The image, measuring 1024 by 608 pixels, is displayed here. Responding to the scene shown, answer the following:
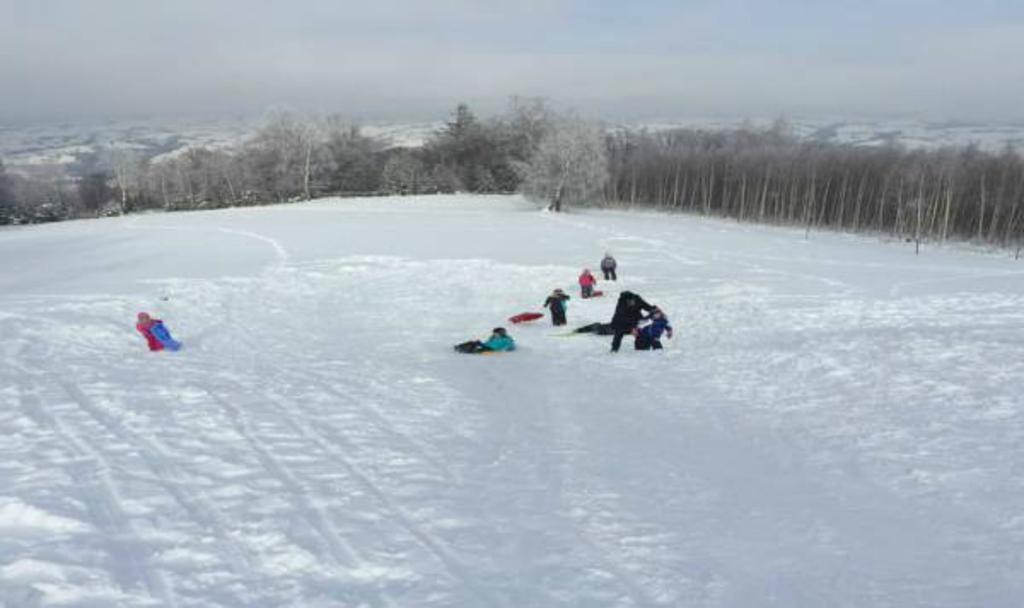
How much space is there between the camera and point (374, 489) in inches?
282

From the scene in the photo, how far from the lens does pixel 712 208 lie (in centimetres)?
7794

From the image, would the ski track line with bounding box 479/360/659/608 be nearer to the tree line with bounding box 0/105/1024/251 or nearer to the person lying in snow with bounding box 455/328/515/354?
the person lying in snow with bounding box 455/328/515/354

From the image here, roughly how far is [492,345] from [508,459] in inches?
278

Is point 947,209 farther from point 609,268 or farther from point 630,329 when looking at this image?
point 630,329

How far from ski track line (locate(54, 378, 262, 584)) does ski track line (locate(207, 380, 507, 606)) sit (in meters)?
1.43

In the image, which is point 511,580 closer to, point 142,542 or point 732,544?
point 732,544

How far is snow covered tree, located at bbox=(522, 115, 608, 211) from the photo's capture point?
62094 millimetres

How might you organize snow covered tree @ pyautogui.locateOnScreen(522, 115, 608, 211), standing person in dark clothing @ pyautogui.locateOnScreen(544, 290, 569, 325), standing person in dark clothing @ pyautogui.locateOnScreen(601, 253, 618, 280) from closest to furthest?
standing person in dark clothing @ pyautogui.locateOnScreen(544, 290, 569, 325) → standing person in dark clothing @ pyautogui.locateOnScreen(601, 253, 618, 280) → snow covered tree @ pyautogui.locateOnScreen(522, 115, 608, 211)

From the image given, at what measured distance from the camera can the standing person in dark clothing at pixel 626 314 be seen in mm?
15266

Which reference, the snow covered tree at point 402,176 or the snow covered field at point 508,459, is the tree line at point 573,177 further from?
the snow covered field at point 508,459

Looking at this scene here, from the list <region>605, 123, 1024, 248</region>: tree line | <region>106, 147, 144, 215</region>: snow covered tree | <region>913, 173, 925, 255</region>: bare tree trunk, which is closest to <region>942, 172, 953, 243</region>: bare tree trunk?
<region>605, 123, 1024, 248</region>: tree line

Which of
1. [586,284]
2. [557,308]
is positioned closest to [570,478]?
[557,308]

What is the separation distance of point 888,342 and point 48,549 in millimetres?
15086

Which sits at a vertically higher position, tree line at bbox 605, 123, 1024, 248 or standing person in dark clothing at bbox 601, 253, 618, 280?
tree line at bbox 605, 123, 1024, 248
